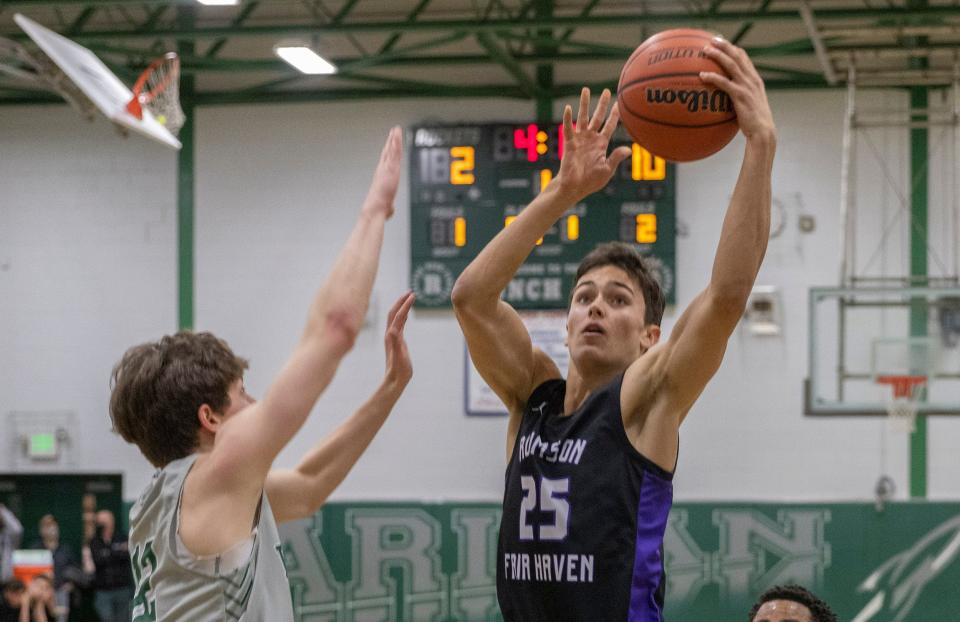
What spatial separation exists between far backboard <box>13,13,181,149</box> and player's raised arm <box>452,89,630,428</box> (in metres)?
6.11

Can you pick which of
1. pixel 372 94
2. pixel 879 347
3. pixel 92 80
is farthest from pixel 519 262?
pixel 372 94

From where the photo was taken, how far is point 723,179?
12.5 m


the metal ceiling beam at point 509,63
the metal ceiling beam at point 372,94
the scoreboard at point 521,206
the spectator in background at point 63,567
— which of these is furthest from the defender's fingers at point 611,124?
the spectator in background at point 63,567

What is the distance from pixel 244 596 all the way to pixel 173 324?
1099cm

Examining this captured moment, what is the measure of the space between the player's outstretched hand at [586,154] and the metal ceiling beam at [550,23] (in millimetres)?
7731

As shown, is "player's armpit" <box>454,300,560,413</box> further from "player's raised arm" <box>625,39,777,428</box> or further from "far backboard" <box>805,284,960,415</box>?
"far backboard" <box>805,284,960,415</box>

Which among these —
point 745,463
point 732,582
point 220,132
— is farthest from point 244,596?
point 220,132

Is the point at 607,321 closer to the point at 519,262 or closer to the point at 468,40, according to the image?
the point at 519,262

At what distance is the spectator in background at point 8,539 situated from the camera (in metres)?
12.6

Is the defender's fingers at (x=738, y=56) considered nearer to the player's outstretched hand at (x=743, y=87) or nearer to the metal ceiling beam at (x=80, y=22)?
the player's outstretched hand at (x=743, y=87)

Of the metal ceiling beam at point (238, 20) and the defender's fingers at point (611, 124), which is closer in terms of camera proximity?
the defender's fingers at point (611, 124)

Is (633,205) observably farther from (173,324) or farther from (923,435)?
(173,324)

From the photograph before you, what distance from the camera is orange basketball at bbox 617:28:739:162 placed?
3.17 metres

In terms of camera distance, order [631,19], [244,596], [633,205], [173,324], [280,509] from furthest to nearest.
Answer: [173,324] < [633,205] < [631,19] < [280,509] < [244,596]
